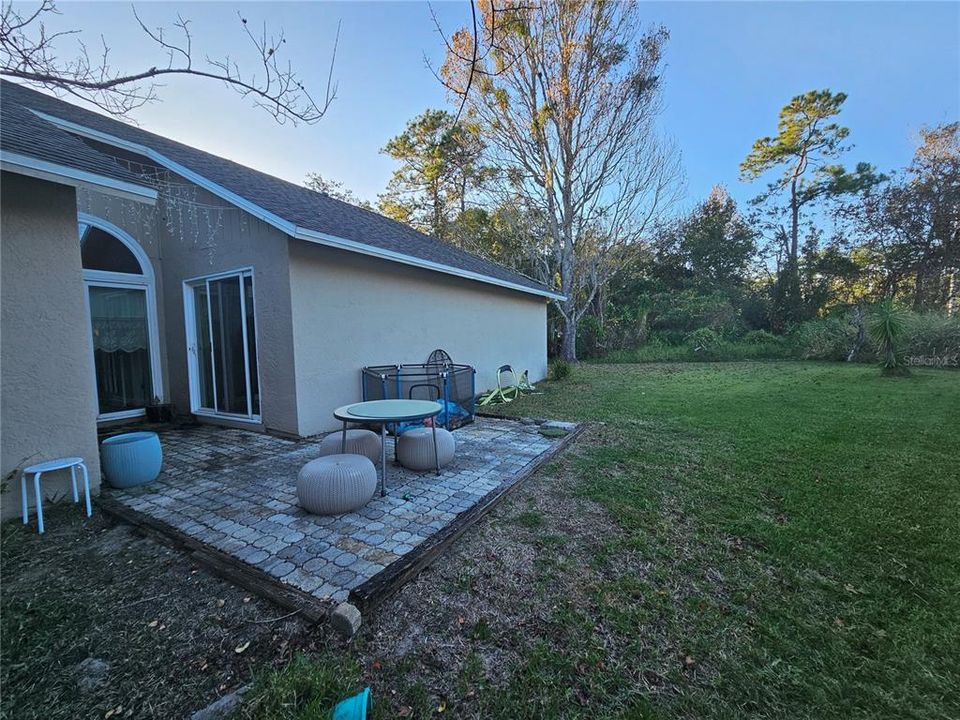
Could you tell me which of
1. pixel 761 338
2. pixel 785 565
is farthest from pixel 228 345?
pixel 761 338

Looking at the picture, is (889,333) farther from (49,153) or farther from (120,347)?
(120,347)

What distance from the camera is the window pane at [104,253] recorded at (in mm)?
5883

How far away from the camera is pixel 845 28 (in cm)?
720

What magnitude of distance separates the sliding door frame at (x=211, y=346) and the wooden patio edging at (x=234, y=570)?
108 inches

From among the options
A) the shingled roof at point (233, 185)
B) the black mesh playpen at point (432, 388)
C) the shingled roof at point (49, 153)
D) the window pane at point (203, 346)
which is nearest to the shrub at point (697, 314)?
the shingled roof at point (233, 185)

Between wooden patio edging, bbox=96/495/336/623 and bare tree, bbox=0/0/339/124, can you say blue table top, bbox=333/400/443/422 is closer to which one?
wooden patio edging, bbox=96/495/336/623

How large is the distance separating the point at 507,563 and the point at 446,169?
20.0 metres

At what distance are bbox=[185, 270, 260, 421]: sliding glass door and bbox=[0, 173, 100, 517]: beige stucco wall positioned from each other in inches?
90.7

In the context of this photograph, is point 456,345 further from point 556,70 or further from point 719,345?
point 719,345

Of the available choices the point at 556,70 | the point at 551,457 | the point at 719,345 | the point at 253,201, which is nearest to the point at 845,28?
the point at 556,70

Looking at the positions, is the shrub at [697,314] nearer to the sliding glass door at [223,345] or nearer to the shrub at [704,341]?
the shrub at [704,341]

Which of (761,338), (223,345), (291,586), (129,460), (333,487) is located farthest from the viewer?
(761,338)

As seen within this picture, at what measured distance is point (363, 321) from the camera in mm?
6457

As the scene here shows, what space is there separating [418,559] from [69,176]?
13.1 feet
